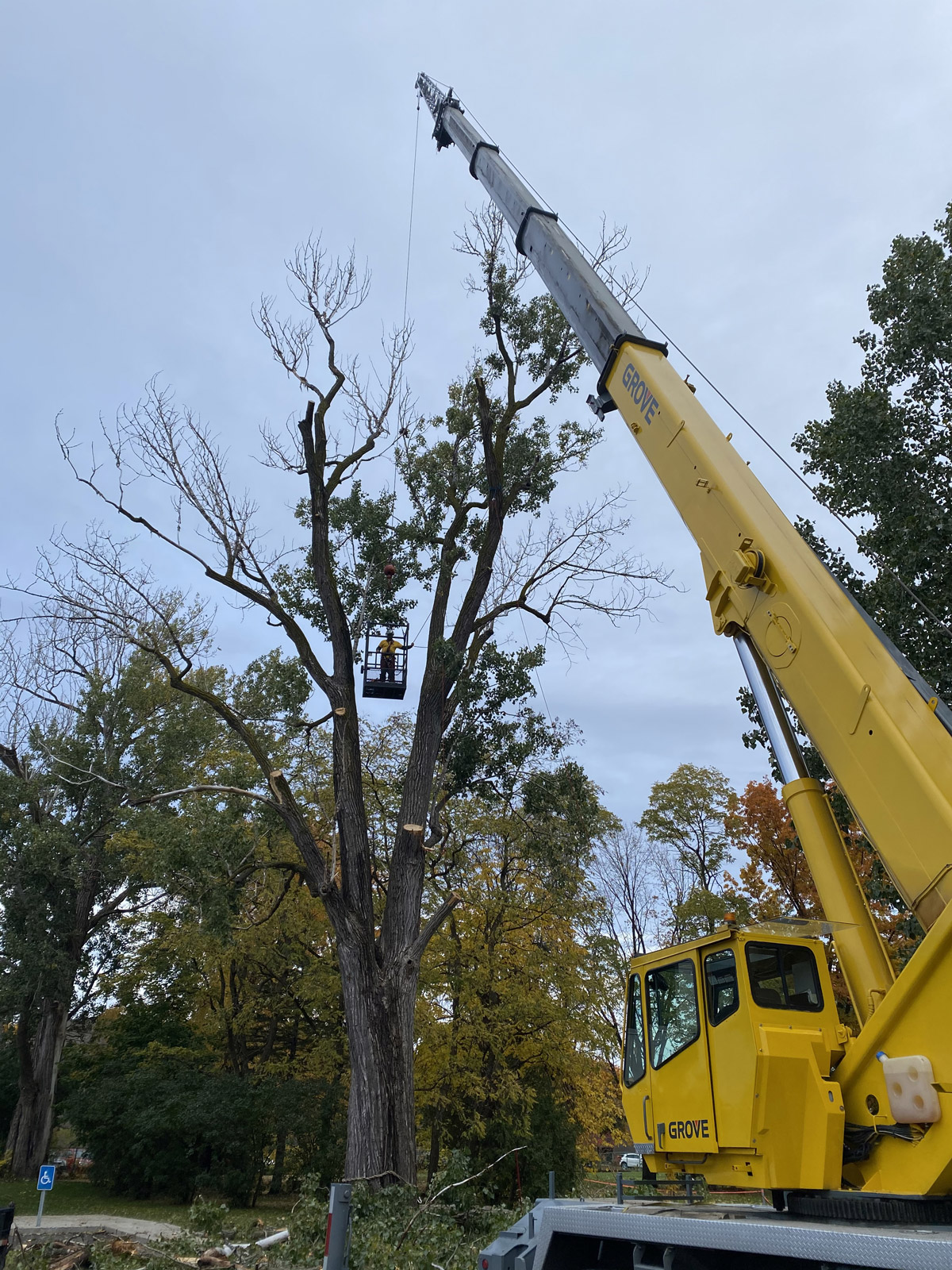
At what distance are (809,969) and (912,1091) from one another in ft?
4.08

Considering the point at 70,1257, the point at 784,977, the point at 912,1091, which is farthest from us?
the point at 70,1257

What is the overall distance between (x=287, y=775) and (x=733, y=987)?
1773 centimetres

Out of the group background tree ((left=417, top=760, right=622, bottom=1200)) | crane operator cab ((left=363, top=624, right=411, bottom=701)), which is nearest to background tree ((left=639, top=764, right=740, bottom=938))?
background tree ((left=417, top=760, right=622, bottom=1200))

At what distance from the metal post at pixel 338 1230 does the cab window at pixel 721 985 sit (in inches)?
140

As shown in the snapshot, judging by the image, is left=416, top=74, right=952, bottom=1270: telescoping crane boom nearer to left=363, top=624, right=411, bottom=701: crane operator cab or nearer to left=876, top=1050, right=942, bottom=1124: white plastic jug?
left=876, top=1050, right=942, bottom=1124: white plastic jug

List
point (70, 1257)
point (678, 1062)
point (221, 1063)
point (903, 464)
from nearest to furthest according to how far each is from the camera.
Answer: point (678, 1062) < point (70, 1257) < point (903, 464) < point (221, 1063)

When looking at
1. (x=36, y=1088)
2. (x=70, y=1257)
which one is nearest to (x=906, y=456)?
(x=70, y=1257)

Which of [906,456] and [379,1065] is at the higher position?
[906,456]

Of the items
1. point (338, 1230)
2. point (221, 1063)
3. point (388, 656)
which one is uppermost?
point (388, 656)

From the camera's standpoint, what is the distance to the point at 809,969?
488cm

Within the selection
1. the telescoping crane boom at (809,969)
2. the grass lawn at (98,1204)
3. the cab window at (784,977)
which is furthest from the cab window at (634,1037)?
the grass lawn at (98,1204)

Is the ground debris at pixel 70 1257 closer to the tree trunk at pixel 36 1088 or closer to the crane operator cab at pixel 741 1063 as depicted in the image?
the crane operator cab at pixel 741 1063

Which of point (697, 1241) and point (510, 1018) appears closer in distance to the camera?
point (697, 1241)

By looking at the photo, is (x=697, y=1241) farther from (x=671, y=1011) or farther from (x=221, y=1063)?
(x=221, y=1063)
